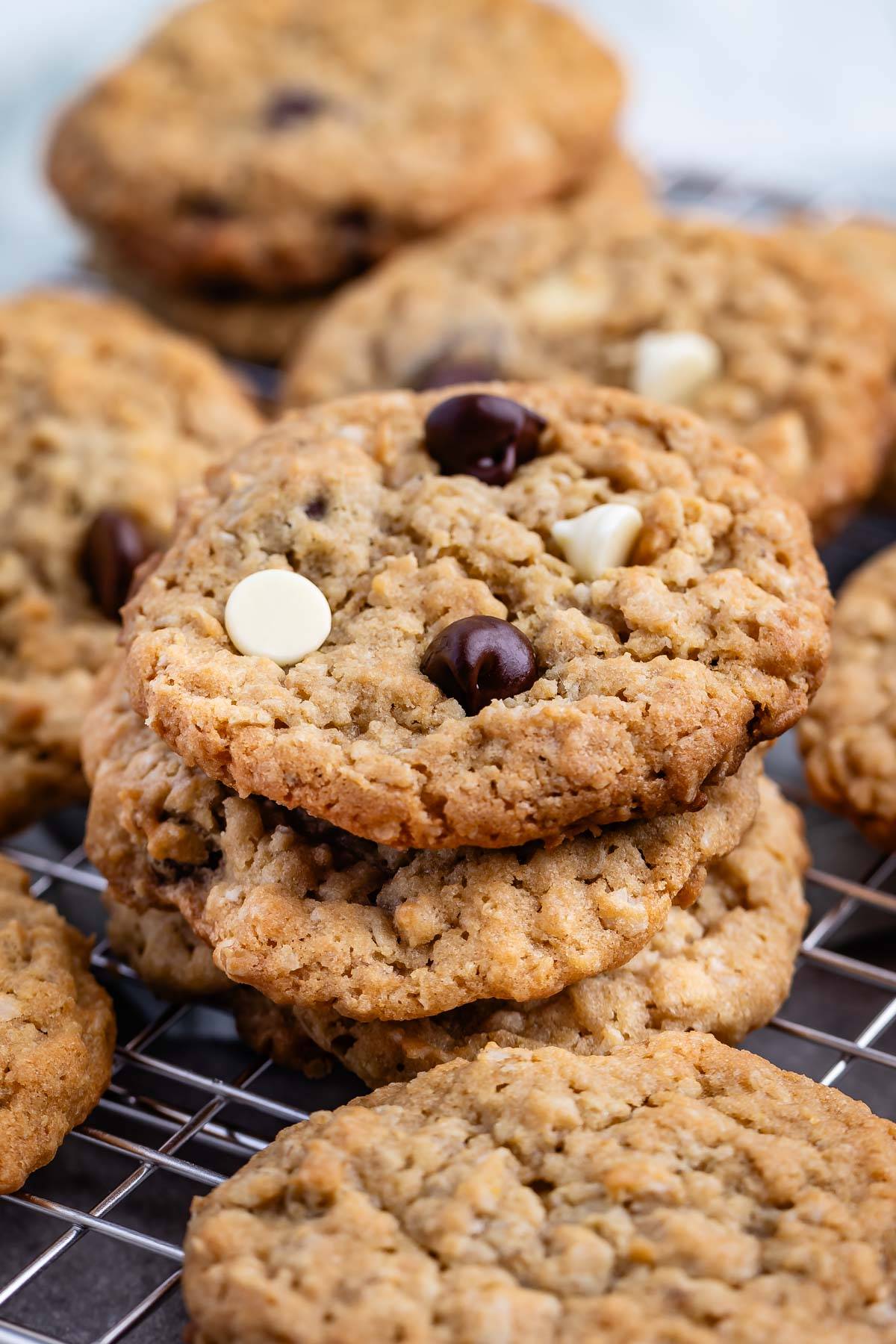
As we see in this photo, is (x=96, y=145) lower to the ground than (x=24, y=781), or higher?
higher

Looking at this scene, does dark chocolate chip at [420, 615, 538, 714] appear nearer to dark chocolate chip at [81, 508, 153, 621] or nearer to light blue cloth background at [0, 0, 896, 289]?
dark chocolate chip at [81, 508, 153, 621]

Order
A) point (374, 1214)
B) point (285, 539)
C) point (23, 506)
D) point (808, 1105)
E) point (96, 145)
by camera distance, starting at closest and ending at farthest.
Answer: point (374, 1214), point (808, 1105), point (285, 539), point (23, 506), point (96, 145)

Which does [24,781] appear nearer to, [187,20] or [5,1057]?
[5,1057]

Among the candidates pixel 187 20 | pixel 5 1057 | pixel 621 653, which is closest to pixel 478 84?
pixel 187 20

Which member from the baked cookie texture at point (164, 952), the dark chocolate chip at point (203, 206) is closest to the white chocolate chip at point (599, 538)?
the baked cookie texture at point (164, 952)

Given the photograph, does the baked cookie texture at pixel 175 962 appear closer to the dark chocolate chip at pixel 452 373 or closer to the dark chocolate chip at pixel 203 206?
the dark chocolate chip at pixel 452 373
